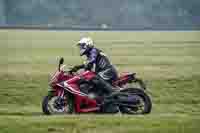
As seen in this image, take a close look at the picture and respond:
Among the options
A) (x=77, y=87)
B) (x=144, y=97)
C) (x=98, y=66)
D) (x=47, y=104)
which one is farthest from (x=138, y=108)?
(x=47, y=104)

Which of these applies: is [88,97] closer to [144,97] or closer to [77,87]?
[77,87]

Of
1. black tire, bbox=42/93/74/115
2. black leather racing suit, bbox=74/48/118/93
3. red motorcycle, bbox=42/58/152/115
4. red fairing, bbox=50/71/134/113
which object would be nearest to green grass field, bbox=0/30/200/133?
black tire, bbox=42/93/74/115

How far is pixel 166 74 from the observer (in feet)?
89.6

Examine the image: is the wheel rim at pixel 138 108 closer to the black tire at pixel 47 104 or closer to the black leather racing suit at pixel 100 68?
the black leather racing suit at pixel 100 68

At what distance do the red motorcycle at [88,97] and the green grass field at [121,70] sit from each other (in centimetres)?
50

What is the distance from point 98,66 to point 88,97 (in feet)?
2.34

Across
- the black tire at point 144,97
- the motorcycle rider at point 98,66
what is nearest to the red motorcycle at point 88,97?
the black tire at point 144,97

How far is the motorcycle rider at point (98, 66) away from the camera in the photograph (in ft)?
50.3

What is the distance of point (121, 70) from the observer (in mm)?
29484

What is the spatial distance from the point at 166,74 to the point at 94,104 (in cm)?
1209

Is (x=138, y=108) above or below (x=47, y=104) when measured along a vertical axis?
below

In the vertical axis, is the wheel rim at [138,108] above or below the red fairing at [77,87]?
below

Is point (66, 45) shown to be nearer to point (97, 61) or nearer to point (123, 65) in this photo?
point (123, 65)

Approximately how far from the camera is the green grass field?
39.1 feet
